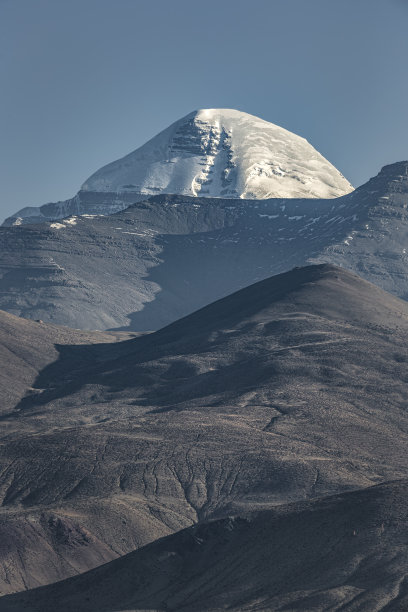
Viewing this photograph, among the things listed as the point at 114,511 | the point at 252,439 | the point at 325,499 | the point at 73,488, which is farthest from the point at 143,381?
the point at 325,499

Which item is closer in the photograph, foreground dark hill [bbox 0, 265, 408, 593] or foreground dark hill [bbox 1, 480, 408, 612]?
foreground dark hill [bbox 1, 480, 408, 612]

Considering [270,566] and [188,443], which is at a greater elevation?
[188,443]

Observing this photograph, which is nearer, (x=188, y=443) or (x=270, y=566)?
(x=270, y=566)

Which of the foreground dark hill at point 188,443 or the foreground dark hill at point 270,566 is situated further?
the foreground dark hill at point 188,443
